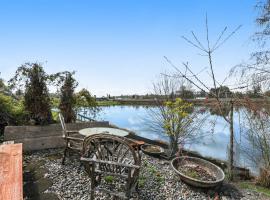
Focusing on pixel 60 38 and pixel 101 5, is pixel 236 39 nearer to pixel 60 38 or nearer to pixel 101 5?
pixel 101 5

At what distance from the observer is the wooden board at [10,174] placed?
1498 mm

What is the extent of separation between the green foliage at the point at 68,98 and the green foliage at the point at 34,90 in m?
0.55

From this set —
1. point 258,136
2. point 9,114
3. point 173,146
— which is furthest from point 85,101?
point 258,136

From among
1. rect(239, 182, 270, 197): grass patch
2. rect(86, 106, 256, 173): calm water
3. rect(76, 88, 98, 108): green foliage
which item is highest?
rect(76, 88, 98, 108): green foliage

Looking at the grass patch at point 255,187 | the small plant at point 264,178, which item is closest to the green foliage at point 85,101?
the grass patch at point 255,187

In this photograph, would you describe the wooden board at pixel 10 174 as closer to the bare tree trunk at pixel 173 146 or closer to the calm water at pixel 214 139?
the bare tree trunk at pixel 173 146

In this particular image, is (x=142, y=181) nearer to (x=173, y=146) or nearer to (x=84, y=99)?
(x=173, y=146)

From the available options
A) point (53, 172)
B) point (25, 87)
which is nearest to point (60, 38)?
point (25, 87)

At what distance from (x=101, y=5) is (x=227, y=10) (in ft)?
10.8

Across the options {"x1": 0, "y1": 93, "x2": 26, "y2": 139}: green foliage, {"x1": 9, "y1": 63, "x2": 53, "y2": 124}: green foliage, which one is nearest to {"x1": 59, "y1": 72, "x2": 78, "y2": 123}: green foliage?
{"x1": 9, "y1": 63, "x2": 53, "y2": 124}: green foliage

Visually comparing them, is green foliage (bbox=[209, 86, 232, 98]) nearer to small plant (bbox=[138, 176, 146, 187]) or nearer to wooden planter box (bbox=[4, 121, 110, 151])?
small plant (bbox=[138, 176, 146, 187])

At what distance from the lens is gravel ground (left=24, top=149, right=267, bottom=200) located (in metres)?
2.66

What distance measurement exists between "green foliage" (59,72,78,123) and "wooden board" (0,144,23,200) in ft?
9.71

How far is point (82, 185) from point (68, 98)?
316 centimetres
